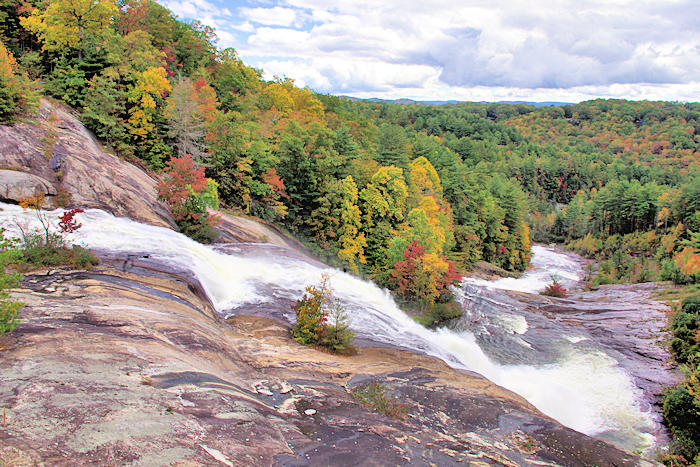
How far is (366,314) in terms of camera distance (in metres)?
18.2

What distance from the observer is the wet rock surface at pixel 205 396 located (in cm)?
574

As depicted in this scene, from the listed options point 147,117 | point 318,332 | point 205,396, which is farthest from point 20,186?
point 205,396

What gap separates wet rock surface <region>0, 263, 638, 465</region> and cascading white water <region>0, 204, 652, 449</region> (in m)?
1.89

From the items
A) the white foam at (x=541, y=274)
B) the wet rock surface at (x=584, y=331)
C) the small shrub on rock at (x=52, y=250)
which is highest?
the small shrub on rock at (x=52, y=250)

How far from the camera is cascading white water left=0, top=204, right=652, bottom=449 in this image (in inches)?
591

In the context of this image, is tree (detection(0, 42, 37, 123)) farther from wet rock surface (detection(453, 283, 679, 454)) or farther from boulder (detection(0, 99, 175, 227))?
wet rock surface (detection(453, 283, 679, 454))

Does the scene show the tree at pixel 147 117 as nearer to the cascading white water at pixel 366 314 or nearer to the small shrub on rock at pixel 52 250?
the cascading white water at pixel 366 314

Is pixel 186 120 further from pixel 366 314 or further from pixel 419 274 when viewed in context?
pixel 419 274

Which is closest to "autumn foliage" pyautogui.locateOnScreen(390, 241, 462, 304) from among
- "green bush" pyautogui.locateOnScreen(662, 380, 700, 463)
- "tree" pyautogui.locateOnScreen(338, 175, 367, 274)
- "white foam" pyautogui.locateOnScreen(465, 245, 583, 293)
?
"tree" pyautogui.locateOnScreen(338, 175, 367, 274)

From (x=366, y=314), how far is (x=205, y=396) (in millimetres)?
11182

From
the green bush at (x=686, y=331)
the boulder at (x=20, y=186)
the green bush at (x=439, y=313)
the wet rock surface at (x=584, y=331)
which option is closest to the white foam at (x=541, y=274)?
the wet rock surface at (x=584, y=331)

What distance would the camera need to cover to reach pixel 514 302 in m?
34.0

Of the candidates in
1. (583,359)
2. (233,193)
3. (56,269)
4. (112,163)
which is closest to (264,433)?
(56,269)

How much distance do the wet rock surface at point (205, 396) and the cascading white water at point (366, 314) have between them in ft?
6.22
